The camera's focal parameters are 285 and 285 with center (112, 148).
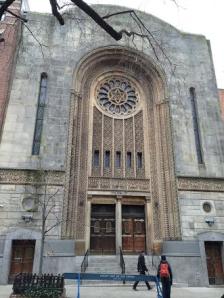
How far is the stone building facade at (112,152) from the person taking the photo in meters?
15.5

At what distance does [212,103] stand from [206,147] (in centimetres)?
361

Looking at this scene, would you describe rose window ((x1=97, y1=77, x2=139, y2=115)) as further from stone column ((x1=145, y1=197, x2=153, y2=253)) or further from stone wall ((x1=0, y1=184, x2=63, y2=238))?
stone wall ((x1=0, y1=184, x2=63, y2=238))

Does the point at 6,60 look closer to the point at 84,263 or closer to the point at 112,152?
the point at 112,152

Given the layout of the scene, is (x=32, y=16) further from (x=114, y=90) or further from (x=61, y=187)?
(x=61, y=187)

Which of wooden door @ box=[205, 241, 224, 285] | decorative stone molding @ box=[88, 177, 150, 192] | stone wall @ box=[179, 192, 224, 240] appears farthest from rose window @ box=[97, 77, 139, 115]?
wooden door @ box=[205, 241, 224, 285]

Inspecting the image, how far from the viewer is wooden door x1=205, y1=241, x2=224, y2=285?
15.8 meters

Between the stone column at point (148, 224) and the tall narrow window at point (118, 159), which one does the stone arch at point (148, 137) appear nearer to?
the stone column at point (148, 224)

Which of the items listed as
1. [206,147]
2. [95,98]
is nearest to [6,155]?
[95,98]

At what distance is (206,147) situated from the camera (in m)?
18.8

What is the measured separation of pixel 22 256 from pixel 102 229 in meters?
4.91

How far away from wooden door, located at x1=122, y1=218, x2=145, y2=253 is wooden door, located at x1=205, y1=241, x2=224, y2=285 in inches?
150

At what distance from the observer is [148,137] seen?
20.0 meters

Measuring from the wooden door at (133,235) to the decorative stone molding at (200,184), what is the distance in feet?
11.4

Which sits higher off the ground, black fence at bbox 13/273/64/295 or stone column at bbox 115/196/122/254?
stone column at bbox 115/196/122/254
